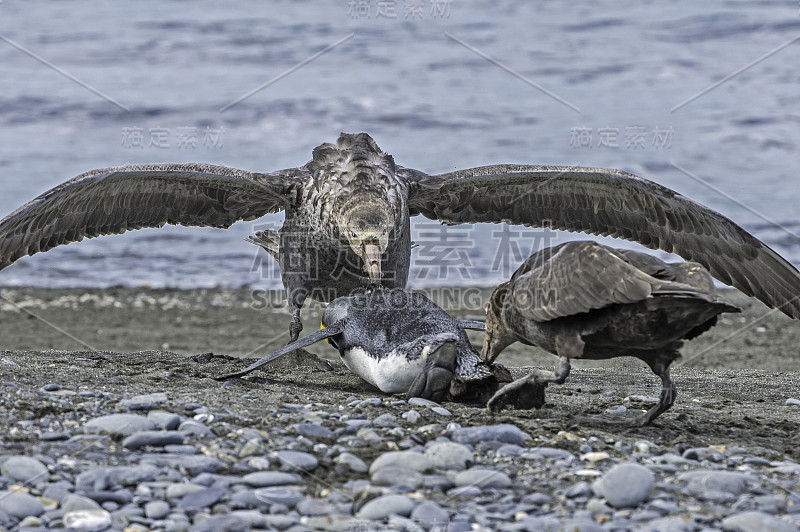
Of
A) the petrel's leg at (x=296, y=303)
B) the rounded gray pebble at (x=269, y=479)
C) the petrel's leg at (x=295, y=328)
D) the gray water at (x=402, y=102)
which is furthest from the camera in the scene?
the gray water at (x=402, y=102)

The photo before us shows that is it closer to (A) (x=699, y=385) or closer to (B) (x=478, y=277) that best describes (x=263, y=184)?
(A) (x=699, y=385)

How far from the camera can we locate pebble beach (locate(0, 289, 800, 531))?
383cm

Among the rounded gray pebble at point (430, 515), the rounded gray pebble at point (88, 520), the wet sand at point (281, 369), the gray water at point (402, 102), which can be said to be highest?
the gray water at point (402, 102)

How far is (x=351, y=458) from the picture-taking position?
4375 millimetres

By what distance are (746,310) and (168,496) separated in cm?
866

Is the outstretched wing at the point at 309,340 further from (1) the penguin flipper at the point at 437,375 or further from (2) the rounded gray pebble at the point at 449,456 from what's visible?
(2) the rounded gray pebble at the point at 449,456

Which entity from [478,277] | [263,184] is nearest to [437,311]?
[263,184]

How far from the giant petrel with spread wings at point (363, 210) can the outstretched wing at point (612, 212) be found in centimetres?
1

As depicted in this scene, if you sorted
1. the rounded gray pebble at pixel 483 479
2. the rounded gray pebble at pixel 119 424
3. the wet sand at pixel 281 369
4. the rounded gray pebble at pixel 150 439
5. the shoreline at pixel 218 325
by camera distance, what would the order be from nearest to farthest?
the rounded gray pebble at pixel 483 479, the rounded gray pebble at pixel 150 439, the rounded gray pebble at pixel 119 424, the wet sand at pixel 281 369, the shoreline at pixel 218 325

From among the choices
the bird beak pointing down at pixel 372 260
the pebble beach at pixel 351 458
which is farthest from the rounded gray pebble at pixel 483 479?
the bird beak pointing down at pixel 372 260

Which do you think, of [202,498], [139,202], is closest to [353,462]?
[202,498]

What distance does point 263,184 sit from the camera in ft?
25.4

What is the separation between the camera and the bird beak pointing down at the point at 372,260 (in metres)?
6.75

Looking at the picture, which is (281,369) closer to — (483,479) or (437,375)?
(437,375)
